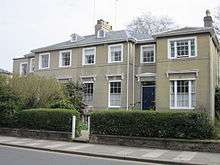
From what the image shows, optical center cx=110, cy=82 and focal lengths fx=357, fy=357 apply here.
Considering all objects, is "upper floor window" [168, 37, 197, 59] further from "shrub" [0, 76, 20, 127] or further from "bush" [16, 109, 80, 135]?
"shrub" [0, 76, 20, 127]

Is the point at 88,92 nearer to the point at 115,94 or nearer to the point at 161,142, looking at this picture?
the point at 115,94

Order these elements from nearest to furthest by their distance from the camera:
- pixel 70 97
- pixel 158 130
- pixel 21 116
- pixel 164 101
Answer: pixel 158 130 < pixel 21 116 < pixel 164 101 < pixel 70 97

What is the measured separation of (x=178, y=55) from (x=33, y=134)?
12612 mm

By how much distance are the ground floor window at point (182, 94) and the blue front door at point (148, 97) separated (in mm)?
3338

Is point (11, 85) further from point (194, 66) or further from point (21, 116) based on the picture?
point (194, 66)

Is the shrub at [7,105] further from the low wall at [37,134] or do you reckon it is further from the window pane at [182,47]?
the window pane at [182,47]

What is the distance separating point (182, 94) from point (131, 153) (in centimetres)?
1238

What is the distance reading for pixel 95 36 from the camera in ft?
116

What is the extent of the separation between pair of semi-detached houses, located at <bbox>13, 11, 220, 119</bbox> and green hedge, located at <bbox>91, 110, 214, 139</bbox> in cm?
859

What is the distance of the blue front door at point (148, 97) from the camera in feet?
100

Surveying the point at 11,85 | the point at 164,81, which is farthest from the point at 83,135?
the point at 164,81

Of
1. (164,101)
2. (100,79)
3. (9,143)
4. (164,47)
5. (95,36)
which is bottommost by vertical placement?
(9,143)

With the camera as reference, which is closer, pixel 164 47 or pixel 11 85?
pixel 11 85

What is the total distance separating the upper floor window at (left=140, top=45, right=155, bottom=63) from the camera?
3107cm
